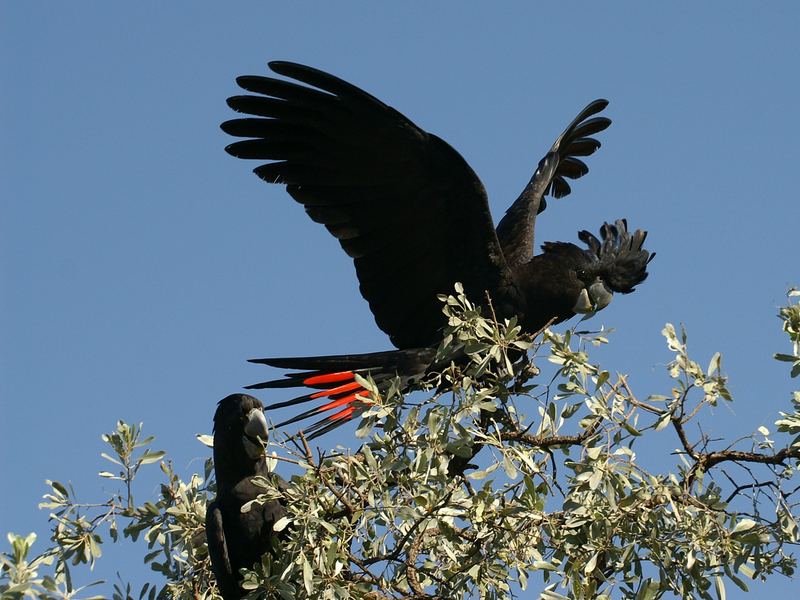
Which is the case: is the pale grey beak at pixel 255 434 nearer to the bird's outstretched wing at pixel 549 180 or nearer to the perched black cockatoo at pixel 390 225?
the perched black cockatoo at pixel 390 225

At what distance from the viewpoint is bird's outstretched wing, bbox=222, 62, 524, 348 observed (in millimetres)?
4953

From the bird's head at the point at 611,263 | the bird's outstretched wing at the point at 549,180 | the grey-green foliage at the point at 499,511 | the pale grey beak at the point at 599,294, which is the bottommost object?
the grey-green foliage at the point at 499,511

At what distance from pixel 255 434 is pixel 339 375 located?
96 centimetres

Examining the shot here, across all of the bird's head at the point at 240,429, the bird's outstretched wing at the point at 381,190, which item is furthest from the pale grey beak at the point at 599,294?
the bird's head at the point at 240,429

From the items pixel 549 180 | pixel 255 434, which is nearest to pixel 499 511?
pixel 255 434

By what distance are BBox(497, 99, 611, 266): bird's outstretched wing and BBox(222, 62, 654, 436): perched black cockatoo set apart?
499mm

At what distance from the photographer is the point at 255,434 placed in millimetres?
4090

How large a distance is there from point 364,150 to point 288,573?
7.55 feet

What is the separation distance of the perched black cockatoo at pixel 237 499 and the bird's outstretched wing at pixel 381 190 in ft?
4.23

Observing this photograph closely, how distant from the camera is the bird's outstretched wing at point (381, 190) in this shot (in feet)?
16.3

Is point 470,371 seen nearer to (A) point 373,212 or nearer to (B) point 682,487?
(B) point 682,487

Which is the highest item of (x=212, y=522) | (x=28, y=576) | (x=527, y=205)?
(x=527, y=205)

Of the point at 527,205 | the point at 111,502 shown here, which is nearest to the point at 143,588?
the point at 111,502

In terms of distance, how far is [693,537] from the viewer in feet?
11.3
